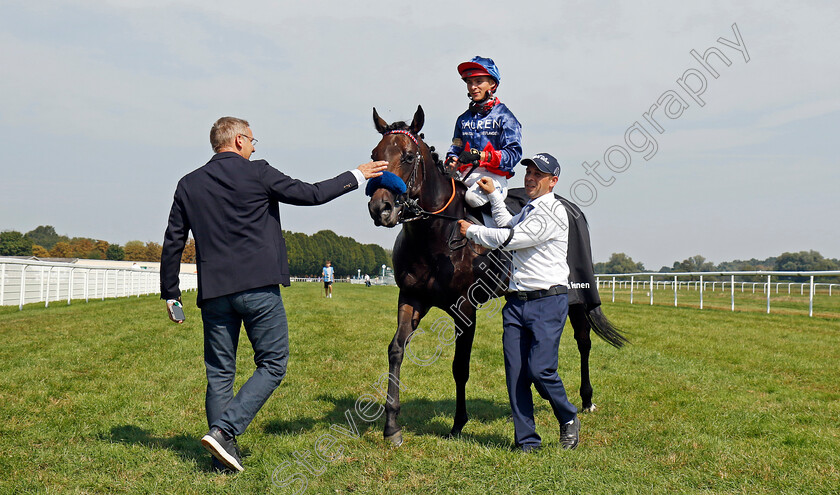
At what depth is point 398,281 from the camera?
16.4ft

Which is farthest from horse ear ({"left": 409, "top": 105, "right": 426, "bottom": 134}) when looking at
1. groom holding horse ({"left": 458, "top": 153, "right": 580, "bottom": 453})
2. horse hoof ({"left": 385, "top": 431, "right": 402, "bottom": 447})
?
horse hoof ({"left": 385, "top": 431, "right": 402, "bottom": 447})

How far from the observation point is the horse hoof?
14.6 ft

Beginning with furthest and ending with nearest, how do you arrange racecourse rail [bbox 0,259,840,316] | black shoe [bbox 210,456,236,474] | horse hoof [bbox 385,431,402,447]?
racecourse rail [bbox 0,259,840,316]
horse hoof [bbox 385,431,402,447]
black shoe [bbox 210,456,236,474]

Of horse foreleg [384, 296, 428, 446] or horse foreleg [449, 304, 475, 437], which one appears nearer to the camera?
horse foreleg [384, 296, 428, 446]

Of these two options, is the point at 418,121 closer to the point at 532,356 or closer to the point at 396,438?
the point at 532,356

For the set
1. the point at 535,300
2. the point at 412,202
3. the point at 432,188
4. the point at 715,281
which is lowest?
the point at 535,300

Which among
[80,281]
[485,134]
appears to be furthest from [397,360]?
[80,281]

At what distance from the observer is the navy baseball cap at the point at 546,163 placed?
4227 millimetres

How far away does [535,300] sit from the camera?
4188mm

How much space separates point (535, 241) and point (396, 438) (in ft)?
5.87

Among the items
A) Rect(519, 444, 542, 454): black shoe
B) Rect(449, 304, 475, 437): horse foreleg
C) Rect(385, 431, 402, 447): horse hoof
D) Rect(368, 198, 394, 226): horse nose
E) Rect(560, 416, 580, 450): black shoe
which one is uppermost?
Rect(368, 198, 394, 226): horse nose

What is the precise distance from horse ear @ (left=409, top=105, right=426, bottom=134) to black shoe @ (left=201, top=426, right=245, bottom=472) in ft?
8.81

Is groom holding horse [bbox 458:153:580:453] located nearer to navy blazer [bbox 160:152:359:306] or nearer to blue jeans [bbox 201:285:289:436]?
navy blazer [bbox 160:152:359:306]

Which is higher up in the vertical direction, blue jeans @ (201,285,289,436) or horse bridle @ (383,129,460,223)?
horse bridle @ (383,129,460,223)
